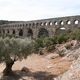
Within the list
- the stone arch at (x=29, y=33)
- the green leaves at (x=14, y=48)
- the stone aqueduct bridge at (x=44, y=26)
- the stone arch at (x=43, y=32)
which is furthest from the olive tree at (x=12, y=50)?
the stone arch at (x=29, y=33)

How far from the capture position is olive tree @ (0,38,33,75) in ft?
66.1

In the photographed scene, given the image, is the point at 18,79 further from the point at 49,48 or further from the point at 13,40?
the point at 49,48

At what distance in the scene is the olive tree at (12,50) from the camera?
20.2 meters

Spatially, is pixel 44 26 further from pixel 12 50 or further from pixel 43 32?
pixel 12 50

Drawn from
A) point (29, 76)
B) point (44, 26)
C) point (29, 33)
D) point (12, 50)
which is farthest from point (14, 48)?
point (29, 33)

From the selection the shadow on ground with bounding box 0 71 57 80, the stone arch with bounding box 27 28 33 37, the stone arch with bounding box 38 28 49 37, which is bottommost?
the stone arch with bounding box 27 28 33 37

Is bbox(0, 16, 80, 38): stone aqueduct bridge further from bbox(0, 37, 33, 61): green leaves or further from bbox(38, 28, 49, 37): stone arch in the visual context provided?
bbox(0, 37, 33, 61): green leaves

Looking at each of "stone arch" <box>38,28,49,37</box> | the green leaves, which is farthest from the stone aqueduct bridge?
the green leaves

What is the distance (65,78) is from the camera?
544 inches

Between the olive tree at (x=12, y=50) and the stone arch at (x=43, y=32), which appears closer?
the olive tree at (x=12, y=50)

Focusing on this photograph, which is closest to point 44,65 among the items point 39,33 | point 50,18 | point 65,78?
point 65,78

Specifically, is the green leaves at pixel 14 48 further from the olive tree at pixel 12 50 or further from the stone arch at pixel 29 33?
the stone arch at pixel 29 33

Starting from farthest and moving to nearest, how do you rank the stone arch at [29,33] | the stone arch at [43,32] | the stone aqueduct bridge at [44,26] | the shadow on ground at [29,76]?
the stone arch at [29,33] → the stone arch at [43,32] → the stone aqueduct bridge at [44,26] → the shadow on ground at [29,76]

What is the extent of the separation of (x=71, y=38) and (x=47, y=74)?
1608 centimetres
